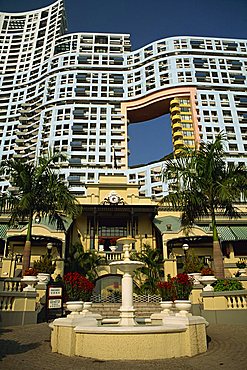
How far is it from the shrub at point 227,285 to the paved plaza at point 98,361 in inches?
150

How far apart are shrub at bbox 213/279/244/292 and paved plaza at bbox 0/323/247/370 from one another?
12.5 feet

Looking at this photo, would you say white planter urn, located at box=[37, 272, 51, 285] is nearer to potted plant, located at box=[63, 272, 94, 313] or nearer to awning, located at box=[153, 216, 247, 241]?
potted plant, located at box=[63, 272, 94, 313]

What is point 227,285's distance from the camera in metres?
13.6

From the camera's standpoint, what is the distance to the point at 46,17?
11025 centimetres

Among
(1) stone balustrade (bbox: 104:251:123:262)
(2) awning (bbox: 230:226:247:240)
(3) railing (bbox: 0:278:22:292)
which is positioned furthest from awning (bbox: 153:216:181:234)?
(3) railing (bbox: 0:278:22:292)

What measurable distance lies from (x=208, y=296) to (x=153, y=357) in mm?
7334

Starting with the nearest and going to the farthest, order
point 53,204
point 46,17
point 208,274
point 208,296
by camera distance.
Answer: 1. point 208,296
2. point 208,274
3. point 53,204
4. point 46,17

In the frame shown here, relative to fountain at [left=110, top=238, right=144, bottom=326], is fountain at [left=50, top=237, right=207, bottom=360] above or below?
below

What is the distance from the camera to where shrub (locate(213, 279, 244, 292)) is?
13375mm

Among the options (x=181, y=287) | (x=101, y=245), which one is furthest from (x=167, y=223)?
(x=181, y=287)

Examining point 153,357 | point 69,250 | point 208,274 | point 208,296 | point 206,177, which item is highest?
point 206,177

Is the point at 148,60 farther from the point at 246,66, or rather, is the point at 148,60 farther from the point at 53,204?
the point at 53,204

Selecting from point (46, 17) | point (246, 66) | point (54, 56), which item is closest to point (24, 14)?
point (46, 17)

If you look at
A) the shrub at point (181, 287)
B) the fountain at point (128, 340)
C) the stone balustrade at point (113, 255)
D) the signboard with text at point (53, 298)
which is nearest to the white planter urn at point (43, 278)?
the signboard with text at point (53, 298)
